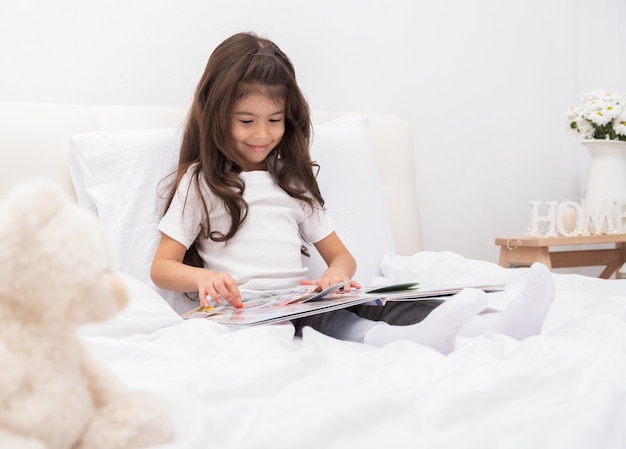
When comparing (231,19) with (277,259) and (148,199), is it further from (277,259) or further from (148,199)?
(277,259)

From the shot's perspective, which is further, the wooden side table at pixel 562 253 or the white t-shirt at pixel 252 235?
the wooden side table at pixel 562 253

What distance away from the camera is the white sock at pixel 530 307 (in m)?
0.95

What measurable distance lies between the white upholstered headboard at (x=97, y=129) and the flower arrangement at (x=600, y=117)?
64cm

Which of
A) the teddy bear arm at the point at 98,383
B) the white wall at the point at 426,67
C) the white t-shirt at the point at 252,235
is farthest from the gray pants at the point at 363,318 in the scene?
the white wall at the point at 426,67

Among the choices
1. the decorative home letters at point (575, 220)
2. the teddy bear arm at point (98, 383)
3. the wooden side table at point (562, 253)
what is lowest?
the wooden side table at point (562, 253)

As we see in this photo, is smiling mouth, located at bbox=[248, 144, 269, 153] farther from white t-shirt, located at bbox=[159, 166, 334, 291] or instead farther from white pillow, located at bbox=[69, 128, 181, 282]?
white pillow, located at bbox=[69, 128, 181, 282]

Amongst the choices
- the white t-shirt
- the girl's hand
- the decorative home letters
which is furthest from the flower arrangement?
the girl's hand

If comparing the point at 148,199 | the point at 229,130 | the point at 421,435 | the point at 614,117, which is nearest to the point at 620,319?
the point at 421,435

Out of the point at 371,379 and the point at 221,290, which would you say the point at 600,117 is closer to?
the point at 221,290

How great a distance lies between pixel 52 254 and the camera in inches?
19.3

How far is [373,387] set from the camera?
0.68 meters

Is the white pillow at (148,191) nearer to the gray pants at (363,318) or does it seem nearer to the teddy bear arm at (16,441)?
the gray pants at (363,318)

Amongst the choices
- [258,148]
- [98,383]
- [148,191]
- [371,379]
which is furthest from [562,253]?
[98,383]

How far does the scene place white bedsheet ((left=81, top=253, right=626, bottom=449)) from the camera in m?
0.57
